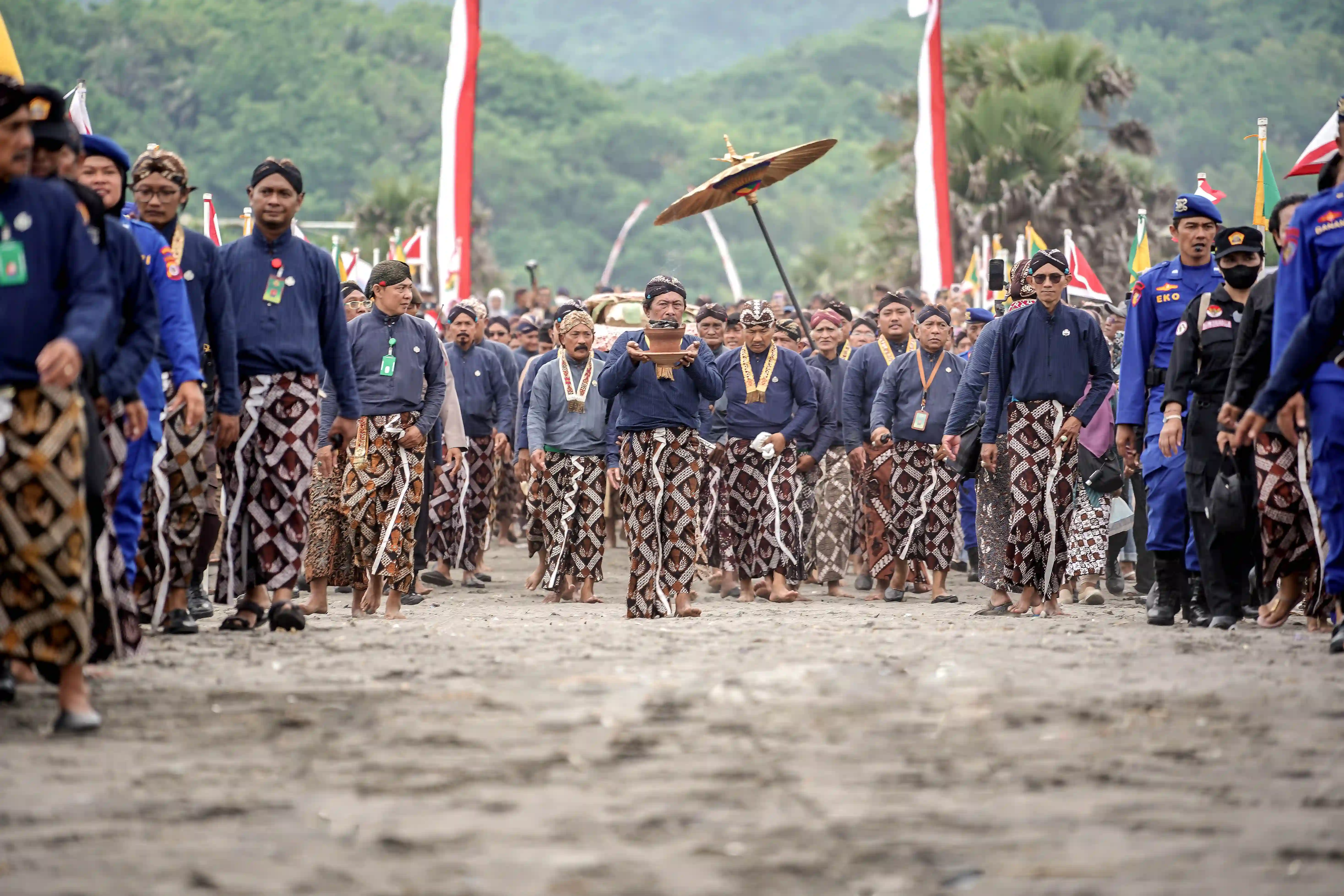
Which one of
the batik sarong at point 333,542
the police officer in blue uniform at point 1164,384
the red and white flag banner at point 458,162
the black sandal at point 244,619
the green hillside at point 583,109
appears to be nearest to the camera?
the black sandal at point 244,619

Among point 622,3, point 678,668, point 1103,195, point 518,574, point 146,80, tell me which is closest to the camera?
point 678,668

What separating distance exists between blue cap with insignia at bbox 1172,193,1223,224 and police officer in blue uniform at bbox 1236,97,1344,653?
2.04 metres

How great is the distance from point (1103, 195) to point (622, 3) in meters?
151

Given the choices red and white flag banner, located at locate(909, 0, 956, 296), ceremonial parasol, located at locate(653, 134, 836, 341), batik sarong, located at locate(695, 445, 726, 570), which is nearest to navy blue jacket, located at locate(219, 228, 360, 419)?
ceremonial parasol, located at locate(653, 134, 836, 341)

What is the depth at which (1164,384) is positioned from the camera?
30.6ft

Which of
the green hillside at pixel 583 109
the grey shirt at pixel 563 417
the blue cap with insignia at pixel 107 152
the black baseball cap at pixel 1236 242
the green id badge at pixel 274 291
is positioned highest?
the green hillside at pixel 583 109

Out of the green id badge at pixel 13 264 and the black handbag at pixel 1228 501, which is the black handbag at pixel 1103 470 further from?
the green id badge at pixel 13 264

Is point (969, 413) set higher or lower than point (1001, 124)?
lower

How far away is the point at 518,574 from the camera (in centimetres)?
1627

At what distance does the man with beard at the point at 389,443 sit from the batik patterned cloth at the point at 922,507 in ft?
12.5

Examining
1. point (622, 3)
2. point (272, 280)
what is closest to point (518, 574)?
Answer: point (272, 280)

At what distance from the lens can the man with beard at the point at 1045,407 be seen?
1036cm

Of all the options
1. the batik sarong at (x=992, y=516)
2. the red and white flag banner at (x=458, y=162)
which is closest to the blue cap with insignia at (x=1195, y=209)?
the batik sarong at (x=992, y=516)

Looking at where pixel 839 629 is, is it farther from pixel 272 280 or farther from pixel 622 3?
pixel 622 3
